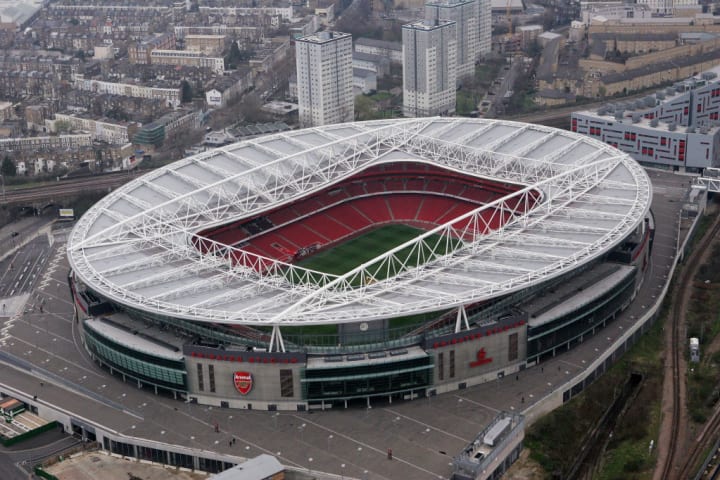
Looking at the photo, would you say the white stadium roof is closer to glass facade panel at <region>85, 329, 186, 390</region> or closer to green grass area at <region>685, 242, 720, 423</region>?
glass facade panel at <region>85, 329, 186, 390</region>

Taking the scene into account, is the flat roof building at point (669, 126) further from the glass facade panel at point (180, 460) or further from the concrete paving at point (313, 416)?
the glass facade panel at point (180, 460)

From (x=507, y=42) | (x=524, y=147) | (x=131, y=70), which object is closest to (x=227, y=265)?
(x=524, y=147)

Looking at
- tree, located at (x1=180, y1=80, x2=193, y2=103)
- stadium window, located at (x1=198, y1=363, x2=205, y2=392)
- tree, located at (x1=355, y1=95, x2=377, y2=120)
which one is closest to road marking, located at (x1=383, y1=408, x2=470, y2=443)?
stadium window, located at (x1=198, y1=363, x2=205, y2=392)

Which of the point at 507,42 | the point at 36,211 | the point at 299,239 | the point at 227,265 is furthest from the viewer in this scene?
the point at 507,42

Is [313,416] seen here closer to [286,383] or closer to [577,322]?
[286,383]

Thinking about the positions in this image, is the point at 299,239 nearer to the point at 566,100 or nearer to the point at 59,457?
the point at 59,457

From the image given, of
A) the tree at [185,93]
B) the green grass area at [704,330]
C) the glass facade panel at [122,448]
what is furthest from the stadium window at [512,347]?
the tree at [185,93]

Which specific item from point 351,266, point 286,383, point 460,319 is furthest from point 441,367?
point 351,266
